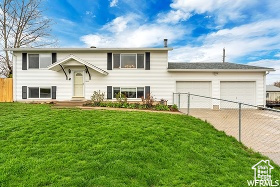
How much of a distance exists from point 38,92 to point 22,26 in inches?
430

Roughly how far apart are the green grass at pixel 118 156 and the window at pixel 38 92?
7.03 m

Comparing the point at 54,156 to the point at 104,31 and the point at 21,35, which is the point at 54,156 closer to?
the point at 104,31

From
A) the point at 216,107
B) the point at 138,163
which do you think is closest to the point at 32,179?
the point at 138,163

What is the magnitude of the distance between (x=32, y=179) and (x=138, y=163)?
189 cm

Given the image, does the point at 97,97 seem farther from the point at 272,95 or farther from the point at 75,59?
the point at 272,95

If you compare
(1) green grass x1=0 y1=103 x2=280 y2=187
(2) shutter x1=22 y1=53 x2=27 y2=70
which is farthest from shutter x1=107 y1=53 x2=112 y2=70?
(1) green grass x1=0 y1=103 x2=280 y2=187

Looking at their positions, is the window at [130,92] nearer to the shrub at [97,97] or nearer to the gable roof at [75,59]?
the shrub at [97,97]

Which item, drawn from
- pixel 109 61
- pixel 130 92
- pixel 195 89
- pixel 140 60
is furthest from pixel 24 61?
pixel 195 89

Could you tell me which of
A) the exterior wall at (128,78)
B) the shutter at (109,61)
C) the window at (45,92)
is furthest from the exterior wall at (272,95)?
the window at (45,92)

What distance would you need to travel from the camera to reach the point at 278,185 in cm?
288

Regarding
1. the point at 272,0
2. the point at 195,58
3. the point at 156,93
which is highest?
the point at 272,0

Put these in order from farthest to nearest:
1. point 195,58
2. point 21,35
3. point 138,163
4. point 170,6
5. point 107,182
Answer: point 195,58
point 21,35
point 170,6
point 138,163
point 107,182

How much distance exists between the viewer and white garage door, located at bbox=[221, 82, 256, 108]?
1235 centimetres

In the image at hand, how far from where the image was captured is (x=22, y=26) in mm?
18250
